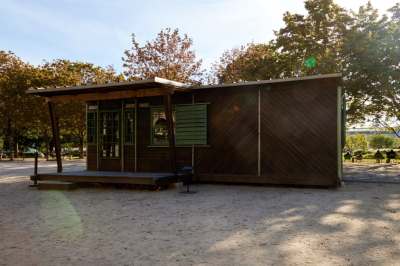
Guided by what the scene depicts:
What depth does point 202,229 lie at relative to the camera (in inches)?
212

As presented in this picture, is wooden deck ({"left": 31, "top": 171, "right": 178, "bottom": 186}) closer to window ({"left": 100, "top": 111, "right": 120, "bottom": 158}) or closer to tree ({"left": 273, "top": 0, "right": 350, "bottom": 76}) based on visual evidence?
window ({"left": 100, "top": 111, "right": 120, "bottom": 158})

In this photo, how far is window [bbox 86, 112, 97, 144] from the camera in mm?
13039

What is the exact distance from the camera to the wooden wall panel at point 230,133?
10872mm

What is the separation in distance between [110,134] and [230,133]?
14.4 feet

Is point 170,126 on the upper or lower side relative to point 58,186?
upper

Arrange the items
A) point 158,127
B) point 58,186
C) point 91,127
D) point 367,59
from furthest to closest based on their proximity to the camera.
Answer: point 367,59 < point 91,127 < point 158,127 < point 58,186

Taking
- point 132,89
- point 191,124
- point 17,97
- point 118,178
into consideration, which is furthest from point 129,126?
point 17,97

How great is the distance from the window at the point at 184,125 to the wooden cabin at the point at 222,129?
31mm

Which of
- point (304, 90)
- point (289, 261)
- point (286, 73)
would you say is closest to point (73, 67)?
point (286, 73)

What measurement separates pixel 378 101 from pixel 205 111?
11.5 meters

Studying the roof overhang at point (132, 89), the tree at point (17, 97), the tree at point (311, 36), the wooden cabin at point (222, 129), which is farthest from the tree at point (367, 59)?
the tree at point (17, 97)

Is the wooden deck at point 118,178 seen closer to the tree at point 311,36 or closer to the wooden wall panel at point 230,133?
the wooden wall panel at point 230,133

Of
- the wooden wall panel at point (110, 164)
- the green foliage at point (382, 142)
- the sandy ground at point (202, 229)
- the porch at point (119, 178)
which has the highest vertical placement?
the green foliage at point (382, 142)

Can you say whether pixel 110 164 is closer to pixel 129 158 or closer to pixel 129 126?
pixel 129 158
